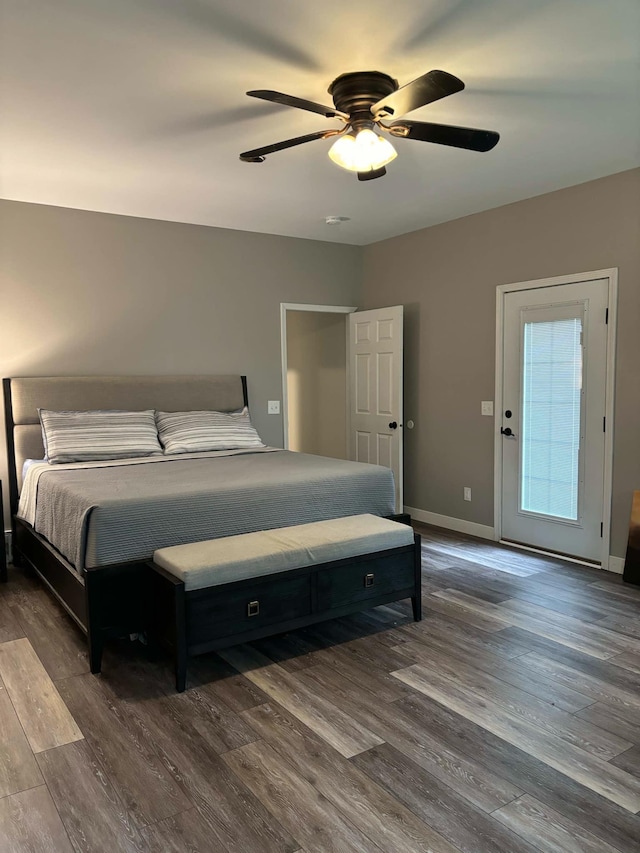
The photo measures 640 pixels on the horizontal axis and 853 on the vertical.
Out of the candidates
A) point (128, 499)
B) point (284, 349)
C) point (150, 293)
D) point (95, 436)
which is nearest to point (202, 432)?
point (95, 436)

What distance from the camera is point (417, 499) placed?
19.0 ft

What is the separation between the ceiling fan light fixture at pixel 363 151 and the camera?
8.76 ft

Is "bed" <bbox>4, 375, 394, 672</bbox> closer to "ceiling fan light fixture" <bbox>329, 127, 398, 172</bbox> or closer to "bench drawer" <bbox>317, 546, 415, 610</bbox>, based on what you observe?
"bench drawer" <bbox>317, 546, 415, 610</bbox>

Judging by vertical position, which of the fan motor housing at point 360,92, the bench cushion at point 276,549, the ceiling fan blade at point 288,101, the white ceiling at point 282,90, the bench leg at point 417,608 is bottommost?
the bench leg at point 417,608

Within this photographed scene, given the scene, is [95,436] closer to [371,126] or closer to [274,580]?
[274,580]

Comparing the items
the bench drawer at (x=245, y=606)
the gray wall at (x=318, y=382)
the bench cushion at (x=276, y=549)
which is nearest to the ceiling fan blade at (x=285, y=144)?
the bench cushion at (x=276, y=549)

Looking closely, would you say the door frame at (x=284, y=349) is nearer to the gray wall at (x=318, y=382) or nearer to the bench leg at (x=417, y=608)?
the gray wall at (x=318, y=382)

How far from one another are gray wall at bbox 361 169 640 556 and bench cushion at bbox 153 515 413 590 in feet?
6.23

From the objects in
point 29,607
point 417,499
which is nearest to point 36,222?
point 29,607

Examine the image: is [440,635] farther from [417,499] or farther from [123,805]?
[417,499]

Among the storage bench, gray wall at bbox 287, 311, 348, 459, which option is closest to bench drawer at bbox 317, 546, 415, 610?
the storage bench

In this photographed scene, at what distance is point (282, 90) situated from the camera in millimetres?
2803

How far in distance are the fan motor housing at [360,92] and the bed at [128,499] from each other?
6.13 feet

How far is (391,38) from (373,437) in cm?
397
